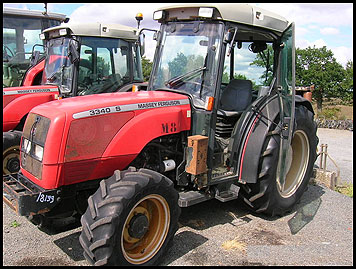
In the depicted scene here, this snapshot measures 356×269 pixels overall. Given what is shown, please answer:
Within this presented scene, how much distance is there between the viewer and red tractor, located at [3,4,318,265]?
10.8ft

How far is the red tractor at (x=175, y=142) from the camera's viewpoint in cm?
330

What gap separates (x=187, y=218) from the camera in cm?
465

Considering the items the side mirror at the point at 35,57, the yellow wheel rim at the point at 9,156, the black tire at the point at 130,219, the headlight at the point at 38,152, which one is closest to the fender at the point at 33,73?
the side mirror at the point at 35,57

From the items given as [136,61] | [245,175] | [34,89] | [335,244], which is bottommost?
[335,244]

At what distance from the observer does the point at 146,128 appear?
3.78 meters

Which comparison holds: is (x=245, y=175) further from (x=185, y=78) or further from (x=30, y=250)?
(x=30, y=250)

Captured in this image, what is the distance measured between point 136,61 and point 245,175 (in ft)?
13.3

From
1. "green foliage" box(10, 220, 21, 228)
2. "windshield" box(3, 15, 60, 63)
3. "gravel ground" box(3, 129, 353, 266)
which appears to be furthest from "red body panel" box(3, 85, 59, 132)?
"windshield" box(3, 15, 60, 63)

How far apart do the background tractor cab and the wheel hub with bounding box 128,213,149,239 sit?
21.5 ft

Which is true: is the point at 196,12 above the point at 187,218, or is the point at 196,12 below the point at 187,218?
above

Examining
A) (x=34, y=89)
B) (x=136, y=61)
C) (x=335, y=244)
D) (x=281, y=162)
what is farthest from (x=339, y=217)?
(x=34, y=89)

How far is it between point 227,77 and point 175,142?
4.84 ft

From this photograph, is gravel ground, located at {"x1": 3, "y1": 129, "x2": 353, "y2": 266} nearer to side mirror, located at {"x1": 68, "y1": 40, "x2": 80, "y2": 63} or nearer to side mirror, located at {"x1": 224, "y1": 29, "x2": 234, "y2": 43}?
side mirror, located at {"x1": 224, "y1": 29, "x2": 234, "y2": 43}

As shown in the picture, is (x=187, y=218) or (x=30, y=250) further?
(x=187, y=218)
